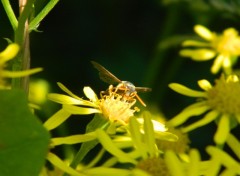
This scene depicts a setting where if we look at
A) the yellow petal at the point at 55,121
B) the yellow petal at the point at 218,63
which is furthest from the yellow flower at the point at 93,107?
the yellow petal at the point at 218,63

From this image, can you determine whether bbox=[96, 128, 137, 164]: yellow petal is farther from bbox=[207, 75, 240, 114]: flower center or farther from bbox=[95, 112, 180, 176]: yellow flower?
bbox=[207, 75, 240, 114]: flower center

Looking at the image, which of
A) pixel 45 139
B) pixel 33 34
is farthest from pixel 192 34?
pixel 45 139

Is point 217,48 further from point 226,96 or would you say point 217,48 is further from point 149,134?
point 149,134

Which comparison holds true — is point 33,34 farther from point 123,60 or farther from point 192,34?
point 192,34

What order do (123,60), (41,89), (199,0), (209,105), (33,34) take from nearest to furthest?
1. (209,105)
2. (41,89)
3. (199,0)
4. (33,34)
5. (123,60)

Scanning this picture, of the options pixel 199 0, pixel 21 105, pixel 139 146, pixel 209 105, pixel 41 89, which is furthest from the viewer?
pixel 199 0

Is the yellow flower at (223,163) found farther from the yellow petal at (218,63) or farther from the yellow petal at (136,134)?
the yellow petal at (218,63)

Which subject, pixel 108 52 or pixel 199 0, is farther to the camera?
pixel 108 52
